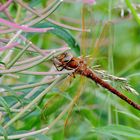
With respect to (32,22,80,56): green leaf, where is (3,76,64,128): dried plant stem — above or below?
below

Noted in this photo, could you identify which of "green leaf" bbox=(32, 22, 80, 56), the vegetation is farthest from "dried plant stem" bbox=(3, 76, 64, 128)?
"green leaf" bbox=(32, 22, 80, 56)

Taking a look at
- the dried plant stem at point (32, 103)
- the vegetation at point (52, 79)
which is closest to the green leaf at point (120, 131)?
the vegetation at point (52, 79)

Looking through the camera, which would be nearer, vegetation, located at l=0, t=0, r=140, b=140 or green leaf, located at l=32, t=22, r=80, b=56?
vegetation, located at l=0, t=0, r=140, b=140

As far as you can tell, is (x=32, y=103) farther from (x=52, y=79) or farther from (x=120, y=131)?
(x=120, y=131)

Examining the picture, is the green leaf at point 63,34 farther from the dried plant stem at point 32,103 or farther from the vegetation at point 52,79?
the dried plant stem at point 32,103

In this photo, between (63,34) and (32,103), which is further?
(63,34)

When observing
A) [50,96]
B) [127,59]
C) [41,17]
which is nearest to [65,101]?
[50,96]

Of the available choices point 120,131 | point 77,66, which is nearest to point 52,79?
point 77,66

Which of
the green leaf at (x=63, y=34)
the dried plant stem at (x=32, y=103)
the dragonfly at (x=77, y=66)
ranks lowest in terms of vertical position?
the dried plant stem at (x=32, y=103)

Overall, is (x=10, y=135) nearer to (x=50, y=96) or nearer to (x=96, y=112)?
(x=50, y=96)

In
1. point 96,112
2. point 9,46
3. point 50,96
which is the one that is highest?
point 9,46

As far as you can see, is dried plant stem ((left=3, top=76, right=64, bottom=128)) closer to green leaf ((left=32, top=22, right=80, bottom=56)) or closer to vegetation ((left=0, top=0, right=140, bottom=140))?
vegetation ((left=0, top=0, right=140, bottom=140))
